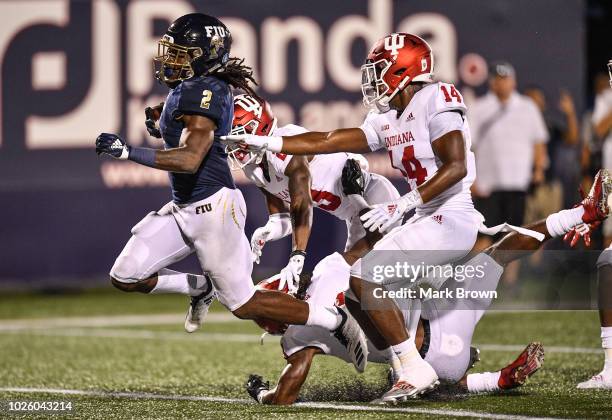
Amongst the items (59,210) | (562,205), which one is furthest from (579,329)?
(59,210)

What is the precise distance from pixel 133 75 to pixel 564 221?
5712 mm

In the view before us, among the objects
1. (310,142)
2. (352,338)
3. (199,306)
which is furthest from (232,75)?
(352,338)

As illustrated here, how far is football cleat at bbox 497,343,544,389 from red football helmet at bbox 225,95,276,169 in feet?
5.49

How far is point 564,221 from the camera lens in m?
6.09

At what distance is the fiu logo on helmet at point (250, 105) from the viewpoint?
6406 millimetres

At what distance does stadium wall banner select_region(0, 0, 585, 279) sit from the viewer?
35.1 ft

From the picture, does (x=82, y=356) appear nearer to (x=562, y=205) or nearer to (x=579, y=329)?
(x=579, y=329)

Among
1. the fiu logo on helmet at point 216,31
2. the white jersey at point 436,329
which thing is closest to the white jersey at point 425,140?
the white jersey at point 436,329

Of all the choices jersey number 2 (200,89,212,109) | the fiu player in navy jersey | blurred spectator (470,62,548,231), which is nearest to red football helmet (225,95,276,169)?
the fiu player in navy jersey

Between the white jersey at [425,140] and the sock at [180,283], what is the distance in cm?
123

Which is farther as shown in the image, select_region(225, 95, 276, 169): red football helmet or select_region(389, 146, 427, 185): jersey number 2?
select_region(225, 95, 276, 169): red football helmet

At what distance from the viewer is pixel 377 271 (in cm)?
552

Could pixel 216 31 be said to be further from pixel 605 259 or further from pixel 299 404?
pixel 605 259

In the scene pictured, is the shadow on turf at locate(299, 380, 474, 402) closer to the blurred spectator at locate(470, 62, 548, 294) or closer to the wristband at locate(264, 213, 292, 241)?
the wristband at locate(264, 213, 292, 241)
